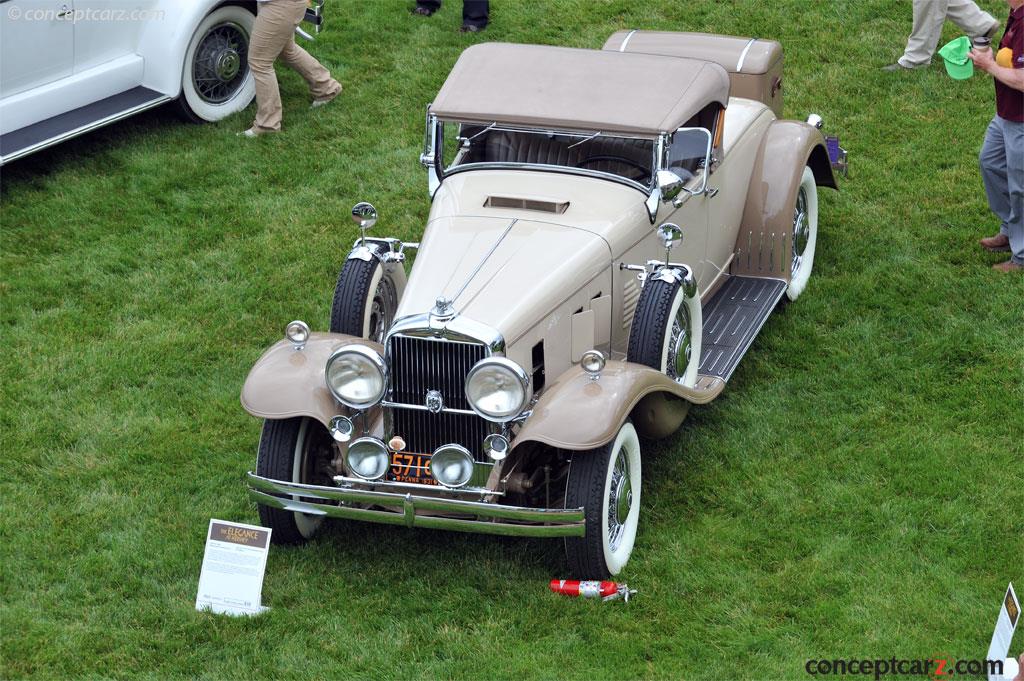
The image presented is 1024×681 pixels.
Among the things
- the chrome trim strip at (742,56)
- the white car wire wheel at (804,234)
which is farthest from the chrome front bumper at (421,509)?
the chrome trim strip at (742,56)

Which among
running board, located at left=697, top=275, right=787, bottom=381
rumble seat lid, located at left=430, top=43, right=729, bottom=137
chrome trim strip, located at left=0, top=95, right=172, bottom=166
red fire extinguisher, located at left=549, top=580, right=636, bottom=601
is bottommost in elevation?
chrome trim strip, located at left=0, top=95, right=172, bottom=166

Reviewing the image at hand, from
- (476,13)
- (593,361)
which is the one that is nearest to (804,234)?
(593,361)

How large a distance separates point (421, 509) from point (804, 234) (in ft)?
12.7

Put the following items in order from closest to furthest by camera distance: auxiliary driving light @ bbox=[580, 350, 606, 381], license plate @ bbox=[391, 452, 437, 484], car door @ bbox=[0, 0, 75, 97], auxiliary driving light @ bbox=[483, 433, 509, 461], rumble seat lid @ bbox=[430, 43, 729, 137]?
auxiliary driving light @ bbox=[483, 433, 509, 461], auxiliary driving light @ bbox=[580, 350, 606, 381], license plate @ bbox=[391, 452, 437, 484], rumble seat lid @ bbox=[430, 43, 729, 137], car door @ bbox=[0, 0, 75, 97]

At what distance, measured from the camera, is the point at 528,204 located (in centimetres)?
650

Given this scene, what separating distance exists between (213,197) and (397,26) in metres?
3.23

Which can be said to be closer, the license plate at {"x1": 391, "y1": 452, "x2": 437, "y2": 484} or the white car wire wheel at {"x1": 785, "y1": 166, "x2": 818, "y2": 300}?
the license plate at {"x1": 391, "y1": 452, "x2": 437, "y2": 484}

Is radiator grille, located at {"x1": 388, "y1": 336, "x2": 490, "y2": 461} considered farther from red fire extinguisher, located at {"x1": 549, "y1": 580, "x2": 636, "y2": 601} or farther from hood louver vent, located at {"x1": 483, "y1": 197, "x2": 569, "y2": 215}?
hood louver vent, located at {"x1": 483, "y1": 197, "x2": 569, "y2": 215}

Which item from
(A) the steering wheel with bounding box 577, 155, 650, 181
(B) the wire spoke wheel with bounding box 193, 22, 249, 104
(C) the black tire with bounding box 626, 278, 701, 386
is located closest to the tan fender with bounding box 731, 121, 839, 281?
(A) the steering wheel with bounding box 577, 155, 650, 181

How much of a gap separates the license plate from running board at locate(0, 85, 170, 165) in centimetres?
467

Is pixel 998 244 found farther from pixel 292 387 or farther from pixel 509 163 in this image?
pixel 292 387

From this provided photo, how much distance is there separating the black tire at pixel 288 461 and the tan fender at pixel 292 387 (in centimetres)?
13

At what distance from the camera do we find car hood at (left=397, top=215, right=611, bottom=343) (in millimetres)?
5836

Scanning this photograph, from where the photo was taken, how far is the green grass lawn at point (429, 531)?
17.9ft
